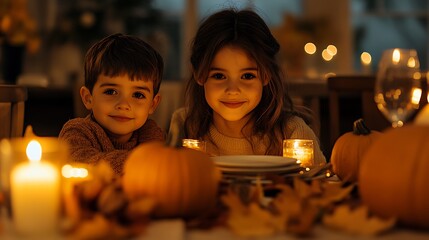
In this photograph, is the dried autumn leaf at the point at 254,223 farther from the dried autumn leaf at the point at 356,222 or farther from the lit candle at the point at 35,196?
the lit candle at the point at 35,196

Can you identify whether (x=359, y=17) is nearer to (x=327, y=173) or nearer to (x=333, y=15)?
(x=333, y=15)

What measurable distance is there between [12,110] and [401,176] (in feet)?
4.43

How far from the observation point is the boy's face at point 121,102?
64.5 inches

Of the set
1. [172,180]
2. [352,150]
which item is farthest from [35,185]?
[352,150]

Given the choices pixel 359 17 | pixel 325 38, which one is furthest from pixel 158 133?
pixel 359 17

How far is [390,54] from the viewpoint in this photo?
1275 mm

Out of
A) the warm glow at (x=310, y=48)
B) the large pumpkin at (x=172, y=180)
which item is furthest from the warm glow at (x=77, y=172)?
the warm glow at (x=310, y=48)

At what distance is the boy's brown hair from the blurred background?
357cm

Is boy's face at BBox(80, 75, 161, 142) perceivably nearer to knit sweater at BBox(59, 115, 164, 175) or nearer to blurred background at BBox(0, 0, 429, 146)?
knit sweater at BBox(59, 115, 164, 175)

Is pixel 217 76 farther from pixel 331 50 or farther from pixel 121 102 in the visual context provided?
pixel 331 50

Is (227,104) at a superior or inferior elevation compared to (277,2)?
inferior

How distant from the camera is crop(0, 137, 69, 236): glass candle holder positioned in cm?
80

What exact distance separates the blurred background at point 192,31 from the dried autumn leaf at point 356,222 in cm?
437

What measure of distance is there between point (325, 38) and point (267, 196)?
5.34 metres
